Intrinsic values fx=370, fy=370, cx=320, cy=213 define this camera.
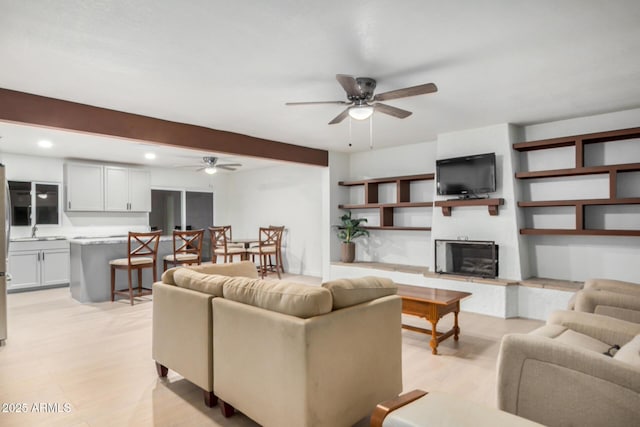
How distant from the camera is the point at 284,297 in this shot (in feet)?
6.33

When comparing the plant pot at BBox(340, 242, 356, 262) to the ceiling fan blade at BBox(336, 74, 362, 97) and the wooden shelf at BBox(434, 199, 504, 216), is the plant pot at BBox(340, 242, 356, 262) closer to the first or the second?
the wooden shelf at BBox(434, 199, 504, 216)

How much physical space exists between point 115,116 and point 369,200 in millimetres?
3880

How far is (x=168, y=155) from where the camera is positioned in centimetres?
663

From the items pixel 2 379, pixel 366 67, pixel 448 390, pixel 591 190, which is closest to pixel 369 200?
pixel 591 190

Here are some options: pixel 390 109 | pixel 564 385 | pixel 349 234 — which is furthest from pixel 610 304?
pixel 349 234

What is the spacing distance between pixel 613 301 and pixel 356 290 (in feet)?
6.14

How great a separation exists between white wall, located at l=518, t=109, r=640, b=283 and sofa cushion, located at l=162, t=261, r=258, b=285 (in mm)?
3541

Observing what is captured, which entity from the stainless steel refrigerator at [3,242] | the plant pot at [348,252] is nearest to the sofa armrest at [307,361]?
the stainless steel refrigerator at [3,242]

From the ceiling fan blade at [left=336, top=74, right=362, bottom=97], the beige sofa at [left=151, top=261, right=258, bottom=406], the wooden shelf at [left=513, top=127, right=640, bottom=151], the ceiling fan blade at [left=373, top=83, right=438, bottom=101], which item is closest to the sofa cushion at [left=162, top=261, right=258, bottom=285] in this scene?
the beige sofa at [left=151, top=261, right=258, bottom=406]

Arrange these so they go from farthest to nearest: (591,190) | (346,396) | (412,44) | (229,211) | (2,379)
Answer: (229,211) < (591,190) < (2,379) < (412,44) < (346,396)

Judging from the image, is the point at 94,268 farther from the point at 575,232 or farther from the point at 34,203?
the point at 575,232

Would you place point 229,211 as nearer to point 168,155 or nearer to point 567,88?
point 168,155

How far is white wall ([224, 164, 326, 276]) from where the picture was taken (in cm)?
725

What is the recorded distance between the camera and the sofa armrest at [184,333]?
7.50 feet
